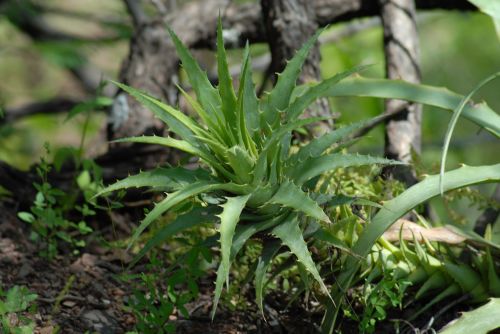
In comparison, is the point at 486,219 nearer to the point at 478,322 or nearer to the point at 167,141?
the point at 478,322

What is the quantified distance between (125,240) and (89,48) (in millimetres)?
2247

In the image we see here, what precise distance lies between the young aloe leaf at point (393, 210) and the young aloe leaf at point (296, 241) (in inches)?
9.7

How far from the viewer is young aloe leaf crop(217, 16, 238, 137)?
6.93 feet

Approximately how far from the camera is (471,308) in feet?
8.03

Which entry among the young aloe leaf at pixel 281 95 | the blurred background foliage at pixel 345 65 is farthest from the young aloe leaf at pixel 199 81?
the blurred background foliage at pixel 345 65

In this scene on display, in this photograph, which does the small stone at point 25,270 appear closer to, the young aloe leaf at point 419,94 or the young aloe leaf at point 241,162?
the young aloe leaf at point 241,162

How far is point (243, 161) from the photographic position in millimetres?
2061

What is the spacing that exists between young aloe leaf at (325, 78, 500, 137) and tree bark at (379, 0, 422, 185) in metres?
0.39

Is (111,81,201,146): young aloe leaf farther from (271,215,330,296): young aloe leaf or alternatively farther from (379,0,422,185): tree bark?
(379,0,422,185): tree bark

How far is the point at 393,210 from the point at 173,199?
2.24 feet

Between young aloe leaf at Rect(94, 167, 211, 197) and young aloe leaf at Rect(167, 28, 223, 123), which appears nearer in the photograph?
young aloe leaf at Rect(94, 167, 211, 197)

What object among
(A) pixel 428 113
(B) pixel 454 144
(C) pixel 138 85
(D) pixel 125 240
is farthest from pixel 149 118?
(A) pixel 428 113

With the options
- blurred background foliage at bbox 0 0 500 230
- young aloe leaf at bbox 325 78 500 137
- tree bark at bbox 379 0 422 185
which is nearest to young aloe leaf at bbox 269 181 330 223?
young aloe leaf at bbox 325 78 500 137

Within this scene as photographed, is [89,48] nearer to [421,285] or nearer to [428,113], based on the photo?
[428,113]
